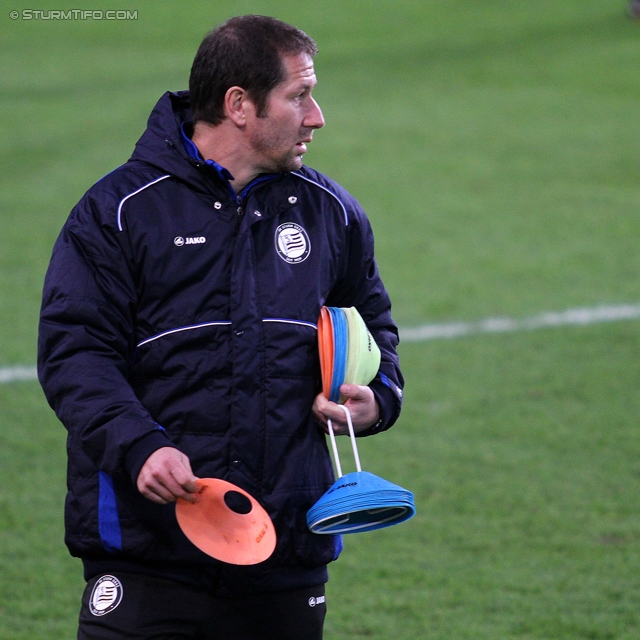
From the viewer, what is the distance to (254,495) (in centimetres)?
279

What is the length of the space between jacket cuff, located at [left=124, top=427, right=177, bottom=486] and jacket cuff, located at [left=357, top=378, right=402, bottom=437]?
0.61 m

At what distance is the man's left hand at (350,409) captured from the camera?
2809 mm

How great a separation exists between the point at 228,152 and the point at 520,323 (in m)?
5.68

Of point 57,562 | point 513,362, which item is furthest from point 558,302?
point 57,562

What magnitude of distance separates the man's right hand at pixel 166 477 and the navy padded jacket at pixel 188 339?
0.59 ft

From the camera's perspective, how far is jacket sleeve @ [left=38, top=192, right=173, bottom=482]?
2557 mm

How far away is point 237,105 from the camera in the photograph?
283 cm

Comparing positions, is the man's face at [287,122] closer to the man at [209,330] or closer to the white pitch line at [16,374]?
the man at [209,330]

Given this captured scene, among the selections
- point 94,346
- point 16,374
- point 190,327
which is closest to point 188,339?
point 190,327

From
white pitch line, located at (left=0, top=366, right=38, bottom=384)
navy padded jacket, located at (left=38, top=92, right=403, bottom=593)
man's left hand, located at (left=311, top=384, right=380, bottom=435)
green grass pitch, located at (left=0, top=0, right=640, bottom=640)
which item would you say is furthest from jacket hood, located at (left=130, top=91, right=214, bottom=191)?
white pitch line, located at (left=0, top=366, right=38, bottom=384)

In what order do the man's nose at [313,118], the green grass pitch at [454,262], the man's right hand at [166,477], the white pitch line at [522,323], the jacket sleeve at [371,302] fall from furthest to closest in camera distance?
the white pitch line at [522,323] → the green grass pitch at [454,262] → the jacket sleeve at [371,302] → the man's nose at [313,118] → the man's right hand at [166,477]

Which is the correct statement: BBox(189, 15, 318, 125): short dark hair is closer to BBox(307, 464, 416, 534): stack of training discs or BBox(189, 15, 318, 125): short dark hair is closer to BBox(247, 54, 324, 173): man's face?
BBox(247, 54, 324, 173): man's face

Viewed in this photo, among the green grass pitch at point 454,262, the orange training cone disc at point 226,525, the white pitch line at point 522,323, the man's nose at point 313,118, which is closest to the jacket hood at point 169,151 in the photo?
the man's nose at point 313,118

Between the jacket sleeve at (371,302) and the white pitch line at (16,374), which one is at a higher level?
the jacket sleeve at (371,302)
